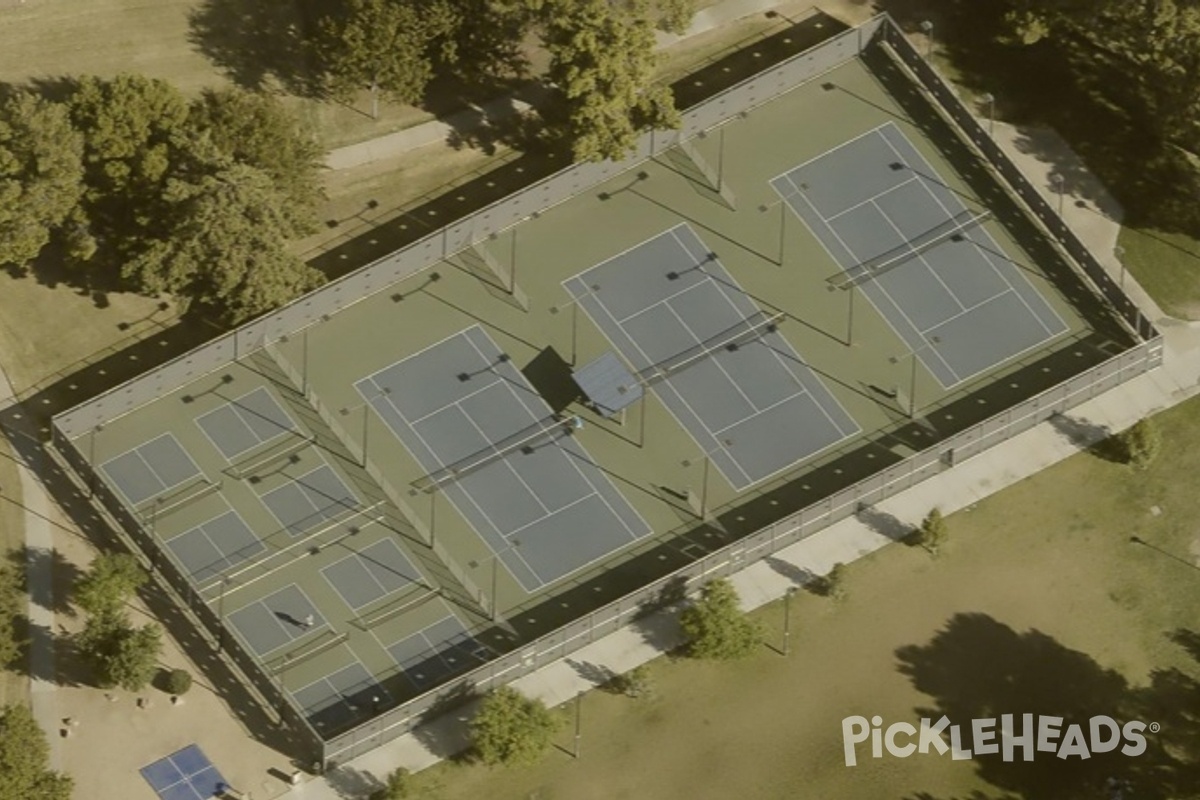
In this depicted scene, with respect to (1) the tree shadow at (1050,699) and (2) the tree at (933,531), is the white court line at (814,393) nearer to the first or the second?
(2) the tree at (933,531)

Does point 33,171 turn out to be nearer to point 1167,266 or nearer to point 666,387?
point 666,387

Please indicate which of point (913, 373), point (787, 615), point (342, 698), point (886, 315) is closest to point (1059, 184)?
point (886, 315)

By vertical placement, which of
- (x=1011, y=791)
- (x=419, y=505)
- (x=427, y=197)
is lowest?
(x=1011, y=791)

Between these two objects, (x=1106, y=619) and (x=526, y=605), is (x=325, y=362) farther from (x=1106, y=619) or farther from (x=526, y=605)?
(x=1106, y=619)

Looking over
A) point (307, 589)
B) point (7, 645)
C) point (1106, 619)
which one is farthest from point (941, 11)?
point (7, 645)

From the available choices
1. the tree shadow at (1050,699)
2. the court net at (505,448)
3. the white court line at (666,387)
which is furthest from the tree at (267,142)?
the tree shadow at (1050,699)

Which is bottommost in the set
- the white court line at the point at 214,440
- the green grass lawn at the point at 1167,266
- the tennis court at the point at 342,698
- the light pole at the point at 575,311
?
the tennis court at the point at 342,698
